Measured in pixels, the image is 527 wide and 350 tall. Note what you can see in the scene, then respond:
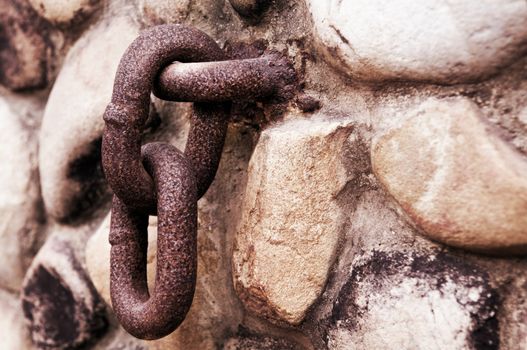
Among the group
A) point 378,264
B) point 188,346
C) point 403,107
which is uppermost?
point 403,107

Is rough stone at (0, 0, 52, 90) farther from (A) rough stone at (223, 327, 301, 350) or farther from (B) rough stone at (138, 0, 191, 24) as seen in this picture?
(A) rough stone at (223, 327, 301, 350)

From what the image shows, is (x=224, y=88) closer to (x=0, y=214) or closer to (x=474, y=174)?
(x=474, y=174)

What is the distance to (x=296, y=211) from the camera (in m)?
0.51

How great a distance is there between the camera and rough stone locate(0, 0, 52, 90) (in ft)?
2.53

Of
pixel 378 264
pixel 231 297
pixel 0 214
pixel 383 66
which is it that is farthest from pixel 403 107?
pixel 0 214

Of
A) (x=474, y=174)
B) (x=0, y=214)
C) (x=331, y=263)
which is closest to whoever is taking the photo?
(x=474, y=174)

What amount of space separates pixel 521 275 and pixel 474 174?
0.09 meters

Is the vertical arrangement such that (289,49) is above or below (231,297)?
above

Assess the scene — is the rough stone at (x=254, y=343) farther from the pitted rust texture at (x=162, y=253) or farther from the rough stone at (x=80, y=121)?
the rough stone at (x=80, y=121)

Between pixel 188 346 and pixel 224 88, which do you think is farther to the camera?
pixel 188 346

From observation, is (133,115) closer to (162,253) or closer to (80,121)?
(162,253)

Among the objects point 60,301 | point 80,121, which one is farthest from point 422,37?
point 60,301

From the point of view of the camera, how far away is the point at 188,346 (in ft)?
2.04

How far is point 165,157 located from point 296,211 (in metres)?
0.13
